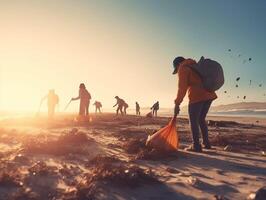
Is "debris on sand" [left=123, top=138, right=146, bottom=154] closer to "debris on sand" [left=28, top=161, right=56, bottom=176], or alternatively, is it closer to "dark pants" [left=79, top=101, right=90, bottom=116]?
"debris on sand" [left=28, top=161, right=56, bottom=176]

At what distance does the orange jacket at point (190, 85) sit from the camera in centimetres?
942

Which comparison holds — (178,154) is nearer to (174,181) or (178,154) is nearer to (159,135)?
(159,135)

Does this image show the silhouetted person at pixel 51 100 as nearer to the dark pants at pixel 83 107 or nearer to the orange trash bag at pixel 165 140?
Result: the dark pants at pixel 83 107

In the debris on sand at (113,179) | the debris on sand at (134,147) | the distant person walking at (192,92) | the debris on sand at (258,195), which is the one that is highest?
the distant person walking at (192,92)

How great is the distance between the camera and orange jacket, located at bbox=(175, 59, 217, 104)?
30.9 feet

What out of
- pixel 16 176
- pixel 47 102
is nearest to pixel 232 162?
pixel 16 176

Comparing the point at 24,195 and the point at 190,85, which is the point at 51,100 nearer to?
the point at 190,85

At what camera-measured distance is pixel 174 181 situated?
242 inches

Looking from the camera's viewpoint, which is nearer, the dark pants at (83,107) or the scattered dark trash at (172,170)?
the scattered dark trash at (172,170)

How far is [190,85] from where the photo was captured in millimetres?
9625

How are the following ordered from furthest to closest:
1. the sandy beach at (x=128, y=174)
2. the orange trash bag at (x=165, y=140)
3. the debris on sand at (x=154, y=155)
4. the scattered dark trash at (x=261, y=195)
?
the orange trash bag at (x=165, y=140)
the debris on sand at (x=154, y=155)
the sandy beach at (x=128, y=174)
the scattered dark trash at (x=261, y=195)

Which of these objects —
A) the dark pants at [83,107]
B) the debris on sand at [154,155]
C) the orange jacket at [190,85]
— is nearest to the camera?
the debris on sand at [154,155]

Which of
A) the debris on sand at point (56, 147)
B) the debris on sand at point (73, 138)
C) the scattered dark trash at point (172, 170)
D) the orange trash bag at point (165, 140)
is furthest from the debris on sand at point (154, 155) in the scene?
the debris on sand at point (73, 138)

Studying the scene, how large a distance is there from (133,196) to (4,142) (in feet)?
22.6
